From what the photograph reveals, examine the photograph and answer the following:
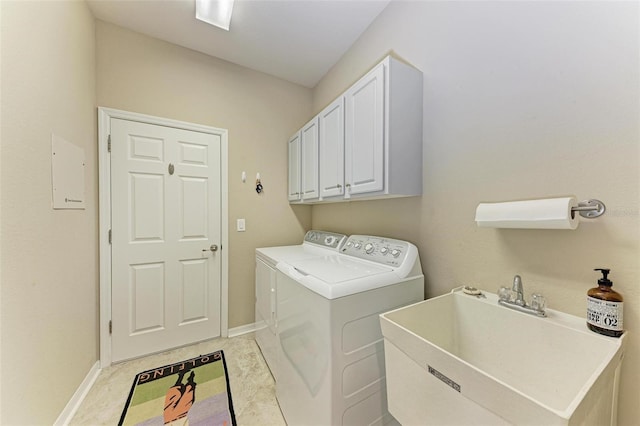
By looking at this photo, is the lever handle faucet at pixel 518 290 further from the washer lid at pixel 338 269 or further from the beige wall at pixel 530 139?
the washer lid at pixel 338 269

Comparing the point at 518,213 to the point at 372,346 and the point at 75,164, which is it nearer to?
Answer: the point at 372,346

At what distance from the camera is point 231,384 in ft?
5.60

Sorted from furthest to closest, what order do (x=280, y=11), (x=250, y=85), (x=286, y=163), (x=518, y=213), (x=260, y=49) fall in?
(x=286, y=163) < (x=250, y=85) < (x=260, y=49) < (x=280, y=11) < (x=518, y=213)

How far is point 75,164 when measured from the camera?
1544 mm

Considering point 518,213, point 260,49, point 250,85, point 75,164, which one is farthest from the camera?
point 250,85

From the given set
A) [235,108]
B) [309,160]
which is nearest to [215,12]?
[235,108]

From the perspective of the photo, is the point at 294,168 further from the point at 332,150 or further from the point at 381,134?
the point at 381,134

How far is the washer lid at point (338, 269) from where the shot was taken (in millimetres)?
1203

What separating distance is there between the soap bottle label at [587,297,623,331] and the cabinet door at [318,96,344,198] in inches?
50.6

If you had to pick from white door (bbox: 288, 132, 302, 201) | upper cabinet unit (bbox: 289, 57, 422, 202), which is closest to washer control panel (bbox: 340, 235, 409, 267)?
upper cabinet unit (bbox: 289, 57, 422, 202)

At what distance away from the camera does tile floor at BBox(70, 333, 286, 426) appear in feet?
4.72

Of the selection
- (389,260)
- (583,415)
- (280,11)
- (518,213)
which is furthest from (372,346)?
(280,11)

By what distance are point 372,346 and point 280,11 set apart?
2380 millimetres

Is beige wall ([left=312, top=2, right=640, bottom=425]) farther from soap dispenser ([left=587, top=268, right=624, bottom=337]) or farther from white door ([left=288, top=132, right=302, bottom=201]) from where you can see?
white door ([left=288, top=132, right=302, bottom=201])
